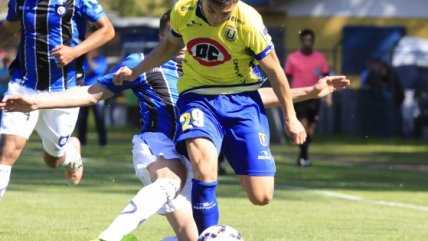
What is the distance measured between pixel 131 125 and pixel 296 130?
2969 cm

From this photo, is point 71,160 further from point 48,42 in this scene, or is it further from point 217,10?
point 217,10

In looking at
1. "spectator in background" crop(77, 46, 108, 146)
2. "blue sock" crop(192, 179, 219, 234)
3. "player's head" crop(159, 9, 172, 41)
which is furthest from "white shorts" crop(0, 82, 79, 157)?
"spectator in background" crop(77, 46, 108, 146)

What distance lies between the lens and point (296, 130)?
29.4 feet

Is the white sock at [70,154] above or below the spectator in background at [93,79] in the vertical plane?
above

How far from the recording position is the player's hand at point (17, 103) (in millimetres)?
8828

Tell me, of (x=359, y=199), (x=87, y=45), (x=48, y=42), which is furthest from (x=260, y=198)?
Result: (x=359, y=199)

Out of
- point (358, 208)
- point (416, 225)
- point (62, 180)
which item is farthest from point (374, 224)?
point (62, 180)

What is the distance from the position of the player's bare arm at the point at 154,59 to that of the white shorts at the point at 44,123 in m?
2.23

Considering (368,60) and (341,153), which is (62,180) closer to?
(341,153)

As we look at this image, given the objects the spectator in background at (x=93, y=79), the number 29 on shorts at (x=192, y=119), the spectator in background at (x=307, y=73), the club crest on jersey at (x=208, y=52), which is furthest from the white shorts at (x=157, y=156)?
the spectator in background at (x=93, y=79)

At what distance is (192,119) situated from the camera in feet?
29.8

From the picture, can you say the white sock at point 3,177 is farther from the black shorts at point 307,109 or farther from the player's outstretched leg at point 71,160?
the black shorts at point 307,109

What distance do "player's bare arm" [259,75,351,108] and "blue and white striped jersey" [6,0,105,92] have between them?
2.37m

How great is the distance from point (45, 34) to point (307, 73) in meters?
11.1
